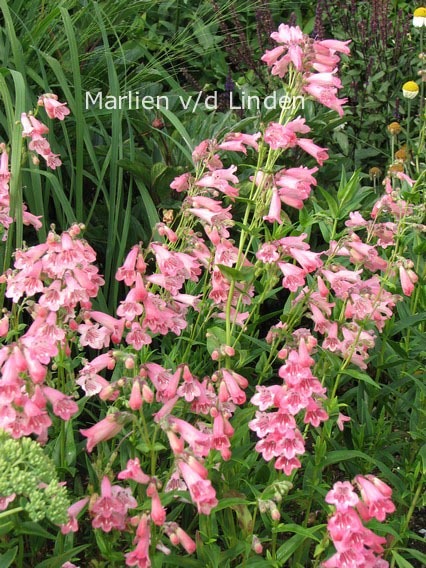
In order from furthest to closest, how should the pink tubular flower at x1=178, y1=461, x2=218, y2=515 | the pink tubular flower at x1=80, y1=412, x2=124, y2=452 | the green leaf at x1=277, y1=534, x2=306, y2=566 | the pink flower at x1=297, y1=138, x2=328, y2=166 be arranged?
the pink flower at x1=297, y1=138, x2=328, y2=166 < the green leaf at x1=277, y1=534, x2=306, y2=566 < the pink tubular flower at x1=80, y1=412, x2=124, y2=452 < the pink tubular flower at x1=178, y1=461, x2=218, y2=515

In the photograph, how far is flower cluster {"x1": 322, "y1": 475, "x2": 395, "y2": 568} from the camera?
1.82m

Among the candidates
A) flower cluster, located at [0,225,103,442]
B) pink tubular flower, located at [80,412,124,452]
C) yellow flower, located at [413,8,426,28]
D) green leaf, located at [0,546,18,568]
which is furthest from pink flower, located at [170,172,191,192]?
yellow flower, located at [413,8,426,28]

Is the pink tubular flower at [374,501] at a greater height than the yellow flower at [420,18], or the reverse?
the yellow flower at [420,18]

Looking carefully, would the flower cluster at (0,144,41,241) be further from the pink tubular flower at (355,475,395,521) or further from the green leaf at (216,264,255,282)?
the pink tubular flower at (355,475,395,521)

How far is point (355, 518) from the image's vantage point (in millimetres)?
1826

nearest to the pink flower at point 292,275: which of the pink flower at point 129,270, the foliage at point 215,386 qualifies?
the foliage at point 215,386

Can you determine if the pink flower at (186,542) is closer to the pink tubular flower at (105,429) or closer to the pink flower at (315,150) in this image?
the pink tubular flower at (105,429)

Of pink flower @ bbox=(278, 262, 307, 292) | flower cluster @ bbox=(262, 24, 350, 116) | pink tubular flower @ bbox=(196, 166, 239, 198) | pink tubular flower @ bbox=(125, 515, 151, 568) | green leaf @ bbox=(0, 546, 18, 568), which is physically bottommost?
green leaf @ bbox=(0, 546, 18, 568)

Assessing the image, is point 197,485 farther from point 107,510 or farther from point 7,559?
point 7,559

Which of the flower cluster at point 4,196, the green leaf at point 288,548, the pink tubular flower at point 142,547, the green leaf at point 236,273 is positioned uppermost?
the flower cluster at point 4,196

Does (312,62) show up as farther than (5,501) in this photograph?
Yes

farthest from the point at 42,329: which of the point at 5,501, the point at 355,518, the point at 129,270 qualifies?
the point at 355,518

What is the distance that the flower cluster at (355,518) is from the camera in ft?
5.98

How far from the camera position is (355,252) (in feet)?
7.69
